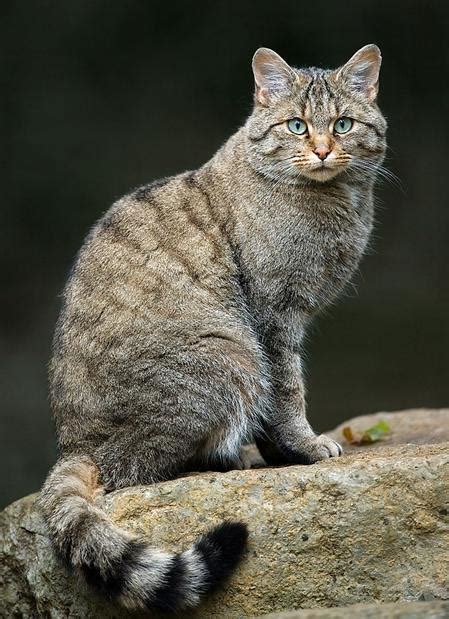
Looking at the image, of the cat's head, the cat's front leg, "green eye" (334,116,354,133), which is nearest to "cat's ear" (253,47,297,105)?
the cat's head

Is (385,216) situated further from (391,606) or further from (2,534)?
(391,606)

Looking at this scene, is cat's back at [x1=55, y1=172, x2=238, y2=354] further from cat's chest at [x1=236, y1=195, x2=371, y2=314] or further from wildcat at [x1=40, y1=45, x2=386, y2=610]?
cat's chest at [x1=236, y1=195, x2=371, y2=314]

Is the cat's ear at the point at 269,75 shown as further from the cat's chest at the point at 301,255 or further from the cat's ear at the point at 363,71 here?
the cat's chest at the point at 301,255

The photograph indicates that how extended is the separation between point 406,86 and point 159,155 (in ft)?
7.02

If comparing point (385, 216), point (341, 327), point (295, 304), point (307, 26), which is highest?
point (307, 26)

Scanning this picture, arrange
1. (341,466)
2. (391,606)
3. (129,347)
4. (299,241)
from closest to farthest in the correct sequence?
1. (391,606)
2. (341,466)
3. (129,347)
4. (299,241)

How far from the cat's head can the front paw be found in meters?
1.27

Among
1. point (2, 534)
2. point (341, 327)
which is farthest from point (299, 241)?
point (341, 327)

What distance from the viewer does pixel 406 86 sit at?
31.4 ft

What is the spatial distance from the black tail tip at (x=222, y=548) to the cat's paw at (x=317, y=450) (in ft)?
2.96

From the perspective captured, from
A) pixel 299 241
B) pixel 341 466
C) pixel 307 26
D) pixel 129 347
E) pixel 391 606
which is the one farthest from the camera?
pixel 307 26

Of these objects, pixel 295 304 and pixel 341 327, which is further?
pixel 341 327

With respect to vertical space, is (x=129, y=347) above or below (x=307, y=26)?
below

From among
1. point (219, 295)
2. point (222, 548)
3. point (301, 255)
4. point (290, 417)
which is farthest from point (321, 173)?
point (222, 548)
